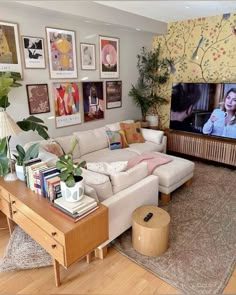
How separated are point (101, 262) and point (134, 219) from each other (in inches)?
19.9

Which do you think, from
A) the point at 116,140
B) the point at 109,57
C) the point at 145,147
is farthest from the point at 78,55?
the point at 145,147

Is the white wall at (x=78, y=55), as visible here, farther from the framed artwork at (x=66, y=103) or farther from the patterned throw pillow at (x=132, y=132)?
the patterned throw pillow at (x=132, y=132)

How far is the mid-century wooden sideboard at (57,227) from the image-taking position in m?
1.69

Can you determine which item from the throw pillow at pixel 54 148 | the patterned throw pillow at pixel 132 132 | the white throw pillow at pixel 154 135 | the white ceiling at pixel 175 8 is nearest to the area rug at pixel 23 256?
the throw pillow at pixel 54 148

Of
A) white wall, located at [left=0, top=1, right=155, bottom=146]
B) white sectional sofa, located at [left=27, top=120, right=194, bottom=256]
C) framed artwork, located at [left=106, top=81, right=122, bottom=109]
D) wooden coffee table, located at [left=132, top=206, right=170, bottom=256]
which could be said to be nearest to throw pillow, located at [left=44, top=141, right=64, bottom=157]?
white sectional sofa, located at [left=27, top=120, right=194, bottom=256]

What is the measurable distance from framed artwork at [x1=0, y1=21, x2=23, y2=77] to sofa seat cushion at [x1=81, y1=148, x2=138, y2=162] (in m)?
1.63

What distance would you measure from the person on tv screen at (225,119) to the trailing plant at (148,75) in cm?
130

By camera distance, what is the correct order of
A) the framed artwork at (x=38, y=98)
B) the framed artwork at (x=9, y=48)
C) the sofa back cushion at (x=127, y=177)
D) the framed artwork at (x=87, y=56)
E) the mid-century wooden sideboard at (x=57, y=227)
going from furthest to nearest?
the framed artwork at (x=87, y=56) → the framed artwork at (x=38, y=98) → the framed artwork at (x=9, y=48) → the sofa back cushion at (x=127, y=177) → the mid-century wooden sideboard at (x=57, y=227)

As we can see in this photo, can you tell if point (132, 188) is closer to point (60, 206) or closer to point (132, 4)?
point (60, 206)

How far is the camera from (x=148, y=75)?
16.7 ft

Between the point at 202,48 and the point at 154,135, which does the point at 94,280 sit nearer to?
the point at 154,135

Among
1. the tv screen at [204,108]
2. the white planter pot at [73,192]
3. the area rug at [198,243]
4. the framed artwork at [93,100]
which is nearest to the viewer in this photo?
the white planter pot at [73,192]

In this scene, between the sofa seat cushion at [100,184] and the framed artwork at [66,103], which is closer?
the sofa seat cushion at [100,184]

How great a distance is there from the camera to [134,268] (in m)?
2.09
